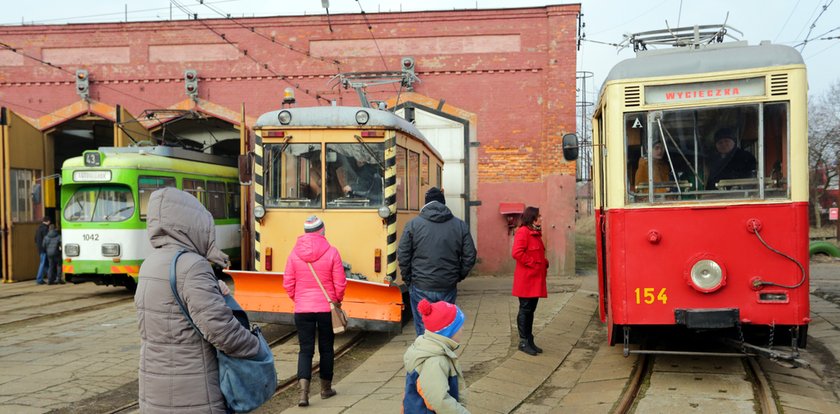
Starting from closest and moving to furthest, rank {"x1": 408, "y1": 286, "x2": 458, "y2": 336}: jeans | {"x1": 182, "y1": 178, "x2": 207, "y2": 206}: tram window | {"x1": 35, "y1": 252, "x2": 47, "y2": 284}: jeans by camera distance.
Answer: {"x1": 408, "y1": 286, "x2": 458, "y2": 336}: jeans, {"x1": 182, "y1": 178, "x2": 207, "y2": 206}: tram window, {"x1": 35, "y1": 252, "x2": 47, "y2": 284}: jeans

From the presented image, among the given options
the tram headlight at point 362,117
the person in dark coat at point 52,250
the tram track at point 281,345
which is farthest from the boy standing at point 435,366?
the person in dark coat at point 52,250

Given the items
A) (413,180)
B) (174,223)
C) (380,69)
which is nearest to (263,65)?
(380,69)

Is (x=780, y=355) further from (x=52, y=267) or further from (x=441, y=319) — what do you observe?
(x=52, y=267)

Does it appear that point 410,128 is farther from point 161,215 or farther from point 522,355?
point 161,215

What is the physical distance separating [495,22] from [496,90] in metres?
1.66

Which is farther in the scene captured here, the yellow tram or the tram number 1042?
the tram number 1042

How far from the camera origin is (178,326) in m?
3.28

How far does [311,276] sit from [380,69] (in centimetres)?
1293

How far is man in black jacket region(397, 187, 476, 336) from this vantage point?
6637 mm

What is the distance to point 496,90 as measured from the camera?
1809cm

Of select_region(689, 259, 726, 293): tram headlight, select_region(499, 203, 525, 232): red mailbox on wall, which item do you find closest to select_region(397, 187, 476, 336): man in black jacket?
select_region(689, 259, 726, 293): tram headlight

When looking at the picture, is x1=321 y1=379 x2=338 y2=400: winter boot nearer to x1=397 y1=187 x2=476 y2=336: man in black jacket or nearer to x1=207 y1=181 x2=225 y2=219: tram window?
x1=397 y1=187 x2=476 y2=336: man in black jacket

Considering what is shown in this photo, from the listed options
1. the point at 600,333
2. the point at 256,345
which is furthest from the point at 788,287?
the point at 256,345

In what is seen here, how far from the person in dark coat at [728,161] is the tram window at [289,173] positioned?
4.98 m
